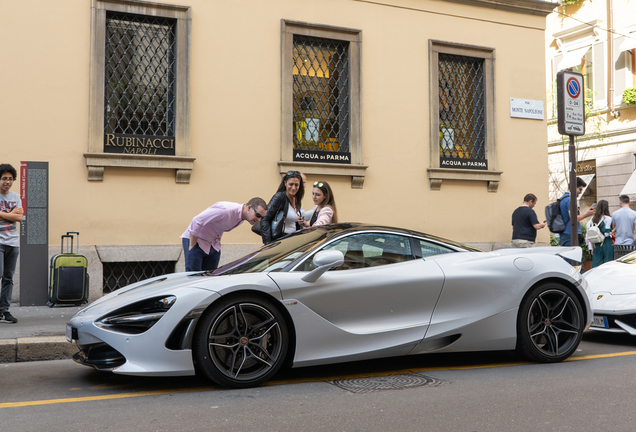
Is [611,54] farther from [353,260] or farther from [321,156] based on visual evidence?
[353,260]

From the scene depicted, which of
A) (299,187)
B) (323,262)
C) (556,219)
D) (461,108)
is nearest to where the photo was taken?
(323,262)

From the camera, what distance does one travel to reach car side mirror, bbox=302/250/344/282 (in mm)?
4621

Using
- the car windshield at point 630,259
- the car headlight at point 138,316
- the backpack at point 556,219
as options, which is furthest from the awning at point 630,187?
the car headlight at point 138,316

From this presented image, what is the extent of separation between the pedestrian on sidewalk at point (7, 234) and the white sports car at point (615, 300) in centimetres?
617

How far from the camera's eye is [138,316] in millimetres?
4398

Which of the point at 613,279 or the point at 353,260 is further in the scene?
the point at 613,279

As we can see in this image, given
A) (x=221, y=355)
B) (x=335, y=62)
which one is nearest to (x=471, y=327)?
(x=221, y=355)

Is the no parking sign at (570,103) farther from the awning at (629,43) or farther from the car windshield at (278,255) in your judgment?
the awning at (629,43)

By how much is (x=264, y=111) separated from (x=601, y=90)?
16.0m

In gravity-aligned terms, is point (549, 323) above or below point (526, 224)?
below

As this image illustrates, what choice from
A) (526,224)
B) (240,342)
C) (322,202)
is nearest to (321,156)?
(526,224)

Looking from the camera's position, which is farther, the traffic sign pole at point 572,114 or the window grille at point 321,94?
the window grille at point 321,94

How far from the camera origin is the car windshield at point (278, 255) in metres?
4.88

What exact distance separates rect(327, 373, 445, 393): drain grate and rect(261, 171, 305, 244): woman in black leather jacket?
2.33 meters
